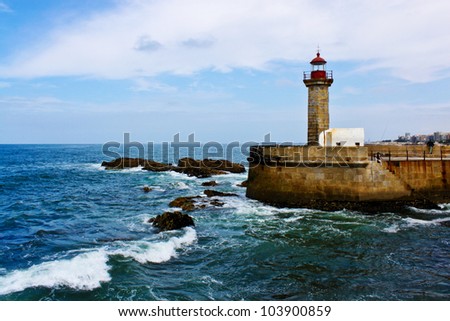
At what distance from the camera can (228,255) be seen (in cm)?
1062

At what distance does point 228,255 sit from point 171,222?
3.43 meters

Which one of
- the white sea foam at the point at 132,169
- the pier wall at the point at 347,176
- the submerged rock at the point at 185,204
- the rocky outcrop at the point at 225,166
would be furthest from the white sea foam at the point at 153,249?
the white sea foam at the point at 132,169

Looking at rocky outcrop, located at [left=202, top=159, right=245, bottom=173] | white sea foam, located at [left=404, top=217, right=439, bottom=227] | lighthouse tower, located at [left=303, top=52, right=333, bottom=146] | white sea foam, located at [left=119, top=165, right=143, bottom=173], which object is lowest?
white sea foam, located at [left=404, top=217, right=439, bottom=227]

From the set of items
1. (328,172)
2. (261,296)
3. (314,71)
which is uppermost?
(314,71)

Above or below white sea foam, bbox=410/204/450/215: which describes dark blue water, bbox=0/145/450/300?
below

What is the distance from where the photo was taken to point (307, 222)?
14195 millimetres

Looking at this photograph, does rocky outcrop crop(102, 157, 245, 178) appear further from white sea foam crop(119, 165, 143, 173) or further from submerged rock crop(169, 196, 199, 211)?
submerged rock crop(169, 196, 199, 211)

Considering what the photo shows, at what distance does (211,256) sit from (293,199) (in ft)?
24.0

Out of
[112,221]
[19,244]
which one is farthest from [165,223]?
[19,244]

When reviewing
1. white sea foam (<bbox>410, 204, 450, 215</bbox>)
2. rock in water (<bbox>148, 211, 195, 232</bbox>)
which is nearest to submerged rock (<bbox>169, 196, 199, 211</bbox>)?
rock in water (<bbox>148, 211, 195, 232</bbox>)

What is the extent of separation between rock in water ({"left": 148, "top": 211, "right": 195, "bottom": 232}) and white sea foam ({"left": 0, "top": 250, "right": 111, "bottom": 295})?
3.48 metres

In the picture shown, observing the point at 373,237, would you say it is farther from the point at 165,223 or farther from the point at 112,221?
the point at 112,221

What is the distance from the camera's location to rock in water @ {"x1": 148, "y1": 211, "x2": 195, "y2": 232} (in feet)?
43.8
